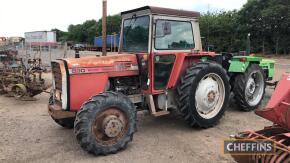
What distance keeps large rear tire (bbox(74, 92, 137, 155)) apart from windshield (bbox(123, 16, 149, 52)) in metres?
1.40

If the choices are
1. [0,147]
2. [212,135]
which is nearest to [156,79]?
[212,135]

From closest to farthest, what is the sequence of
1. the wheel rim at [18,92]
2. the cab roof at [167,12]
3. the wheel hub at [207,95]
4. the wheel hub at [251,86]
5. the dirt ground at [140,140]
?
the dirt ground at [140,140]
the cab roof at [167,12]
the wheel hub at [207,95]
the wheel hub at [251,86]
the wheel rim at [18,92]

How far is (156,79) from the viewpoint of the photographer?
648 centimetres

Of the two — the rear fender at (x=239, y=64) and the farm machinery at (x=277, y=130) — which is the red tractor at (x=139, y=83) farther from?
the farm machinery at (x=277, y=130)

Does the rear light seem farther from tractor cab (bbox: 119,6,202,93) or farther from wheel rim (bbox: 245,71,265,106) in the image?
wheel rim (bbox: 245,71,265,106)

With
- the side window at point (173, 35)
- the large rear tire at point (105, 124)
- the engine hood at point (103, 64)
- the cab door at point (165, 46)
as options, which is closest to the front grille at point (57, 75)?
the engine hood at point (103, 64)

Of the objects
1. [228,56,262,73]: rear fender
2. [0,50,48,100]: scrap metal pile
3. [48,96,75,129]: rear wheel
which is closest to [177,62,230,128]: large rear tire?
[228,56,262,73]: rear fender

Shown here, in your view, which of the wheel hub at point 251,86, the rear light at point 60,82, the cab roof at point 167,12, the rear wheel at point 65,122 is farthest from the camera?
the wheel hub at point 251,86

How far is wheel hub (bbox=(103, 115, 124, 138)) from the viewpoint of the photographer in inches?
214

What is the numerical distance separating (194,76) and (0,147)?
3.67 metres

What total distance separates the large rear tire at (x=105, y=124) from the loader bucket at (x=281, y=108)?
6.98 ft

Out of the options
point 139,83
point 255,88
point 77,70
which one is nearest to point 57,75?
point 77,70

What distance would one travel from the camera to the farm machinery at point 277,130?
394 centimetres

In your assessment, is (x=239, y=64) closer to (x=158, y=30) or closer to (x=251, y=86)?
(x=251, y=86)
